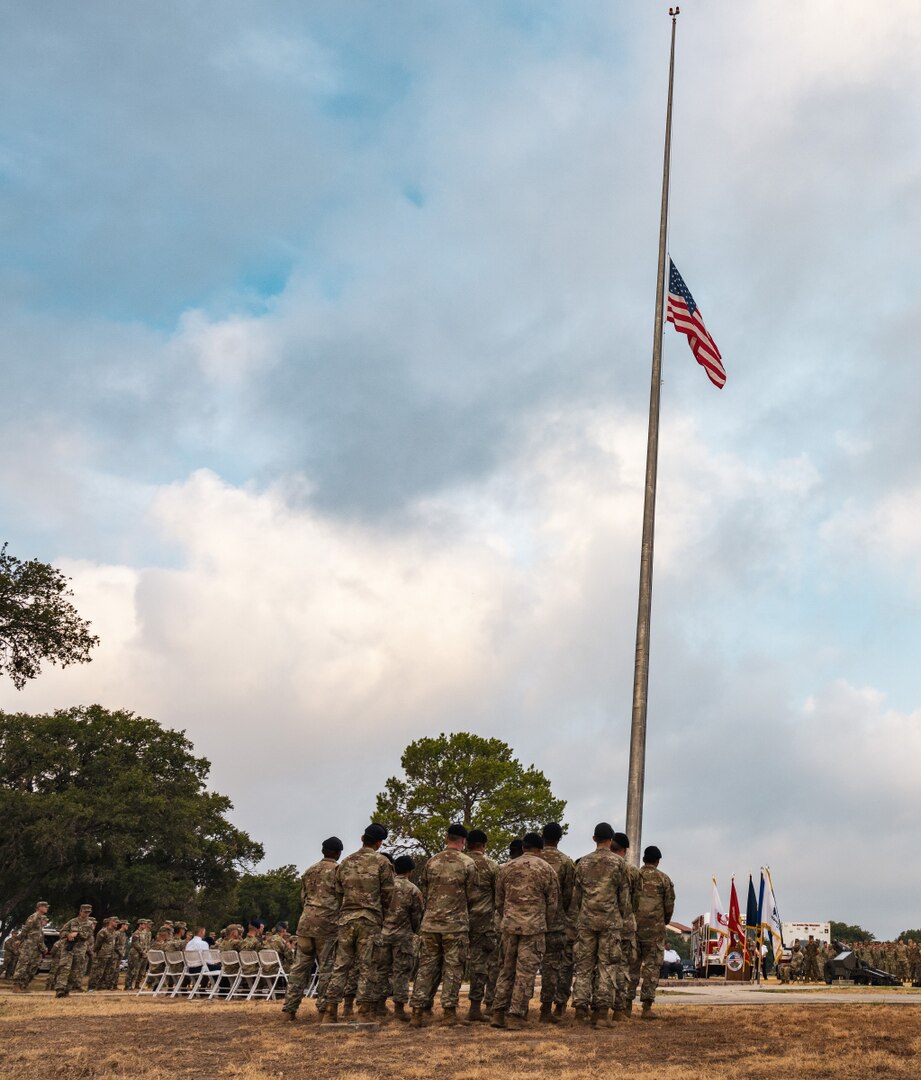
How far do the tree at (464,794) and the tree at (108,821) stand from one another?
716cm

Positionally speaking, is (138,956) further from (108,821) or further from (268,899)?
(268,899)

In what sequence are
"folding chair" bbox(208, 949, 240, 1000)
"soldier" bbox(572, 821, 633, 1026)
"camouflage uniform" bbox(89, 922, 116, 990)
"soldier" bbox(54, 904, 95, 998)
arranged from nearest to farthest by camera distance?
1. "soldier" bbox(572, 821, 633, 1026)
2. "folding chair" bbox(208, 949, 240, 1000)
3. "soldier" bbox(54, 904, 95, 998)
4. "camouflage uniform" bbox(89, 922, 116, 990)

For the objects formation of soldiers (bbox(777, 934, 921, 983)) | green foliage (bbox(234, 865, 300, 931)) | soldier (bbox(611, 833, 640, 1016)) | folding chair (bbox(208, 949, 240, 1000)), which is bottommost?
folding chair (bbox(208, 949, 240, 1000))

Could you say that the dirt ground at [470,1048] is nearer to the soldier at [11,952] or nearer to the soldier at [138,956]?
the soldier at [138,956]

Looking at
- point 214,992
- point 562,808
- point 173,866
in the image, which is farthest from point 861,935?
point 214,992

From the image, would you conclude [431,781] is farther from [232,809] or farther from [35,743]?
[35,743]

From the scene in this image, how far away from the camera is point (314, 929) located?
13.2m

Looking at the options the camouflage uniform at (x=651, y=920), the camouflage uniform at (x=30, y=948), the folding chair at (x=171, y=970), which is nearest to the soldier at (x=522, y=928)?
the camouflage uniform at (x=651, y=920)

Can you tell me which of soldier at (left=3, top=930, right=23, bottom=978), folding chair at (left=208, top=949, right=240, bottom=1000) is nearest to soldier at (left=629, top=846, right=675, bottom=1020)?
folding chair at (left=208, top=949, right=240, bottom=1000)

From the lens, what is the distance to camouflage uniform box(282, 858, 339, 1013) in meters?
13.2

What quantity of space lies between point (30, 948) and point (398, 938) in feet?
43.9

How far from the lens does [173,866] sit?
47938 mm

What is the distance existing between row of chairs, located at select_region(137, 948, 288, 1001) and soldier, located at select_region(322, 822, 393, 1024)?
21.7ft

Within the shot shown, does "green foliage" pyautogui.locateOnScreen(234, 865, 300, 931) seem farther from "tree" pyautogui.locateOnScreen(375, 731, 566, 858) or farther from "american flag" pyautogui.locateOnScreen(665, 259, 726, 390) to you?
"american flag" pyautogui.locateOnScreen(665, 259, 726, 390)
